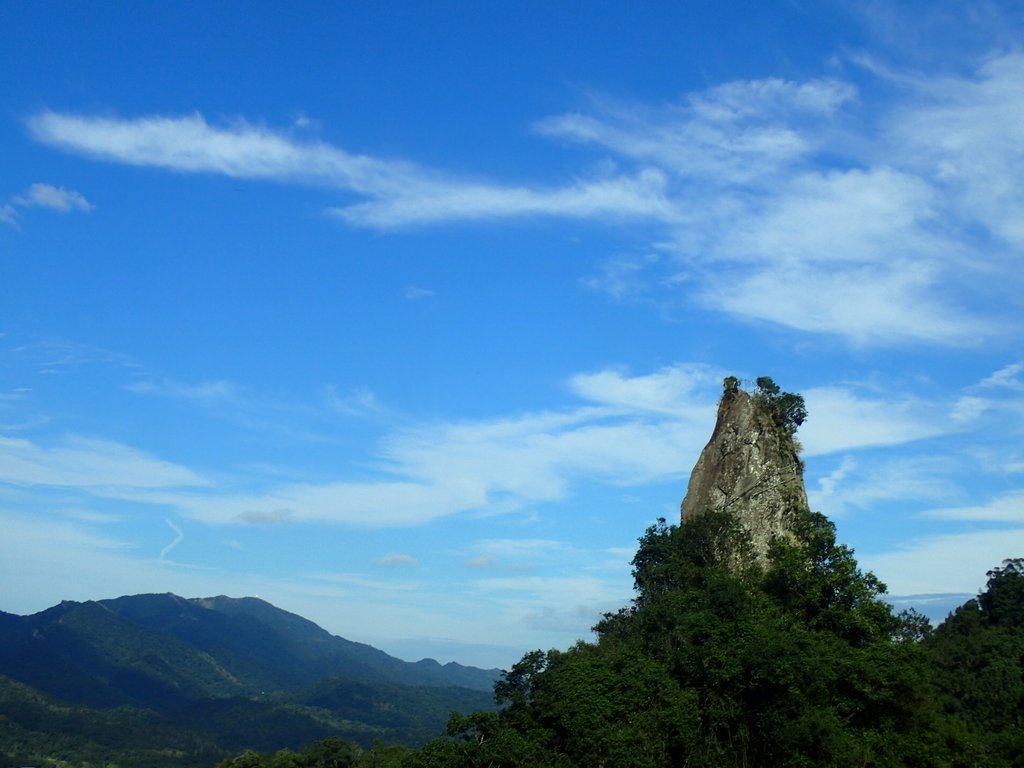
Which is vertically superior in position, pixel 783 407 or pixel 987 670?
pixel 783 407

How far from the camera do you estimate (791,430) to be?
69.4 meters

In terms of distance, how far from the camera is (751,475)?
220 feet

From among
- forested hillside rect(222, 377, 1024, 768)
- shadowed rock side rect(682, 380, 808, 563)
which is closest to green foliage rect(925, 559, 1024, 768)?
forested hillside rect(222, 377, 1024, 768)

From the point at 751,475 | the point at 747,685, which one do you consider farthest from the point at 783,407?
the point at 747,685

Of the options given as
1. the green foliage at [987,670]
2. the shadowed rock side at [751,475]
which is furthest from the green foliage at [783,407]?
the green foliage at [987,670]

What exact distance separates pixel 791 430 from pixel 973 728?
27.8 meters

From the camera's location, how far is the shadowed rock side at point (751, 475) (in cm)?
6538

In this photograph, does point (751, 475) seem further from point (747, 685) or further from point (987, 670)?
point (747, 685)

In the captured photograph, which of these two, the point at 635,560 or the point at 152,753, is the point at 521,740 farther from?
the point at 152,753

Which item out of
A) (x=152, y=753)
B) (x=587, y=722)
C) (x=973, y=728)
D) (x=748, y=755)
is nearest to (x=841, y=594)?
(x=973, y=728)

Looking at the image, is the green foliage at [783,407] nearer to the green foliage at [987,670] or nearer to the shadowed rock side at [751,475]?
the shadowed rock side at [751,475]

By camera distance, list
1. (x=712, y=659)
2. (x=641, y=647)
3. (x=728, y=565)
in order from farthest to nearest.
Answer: (x=728, y=565)
(x=641, y=647)
(x=712, y=659)

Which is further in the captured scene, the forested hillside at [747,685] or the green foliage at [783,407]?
the green foliage at [783,407]

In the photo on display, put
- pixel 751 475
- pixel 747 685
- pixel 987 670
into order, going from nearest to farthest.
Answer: pixel 747 685 < pixel 987 670 < pixel 751 475
